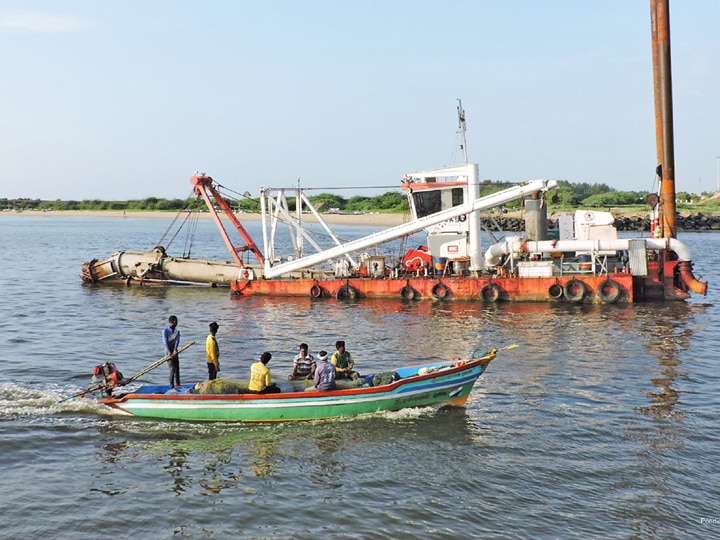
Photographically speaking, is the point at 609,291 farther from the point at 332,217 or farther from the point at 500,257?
the point at 332,217

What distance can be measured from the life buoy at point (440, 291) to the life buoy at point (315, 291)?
5.46 metres

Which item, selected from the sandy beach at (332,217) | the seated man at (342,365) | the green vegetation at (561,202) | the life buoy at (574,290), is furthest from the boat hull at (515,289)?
the sandy beach at (332,217)

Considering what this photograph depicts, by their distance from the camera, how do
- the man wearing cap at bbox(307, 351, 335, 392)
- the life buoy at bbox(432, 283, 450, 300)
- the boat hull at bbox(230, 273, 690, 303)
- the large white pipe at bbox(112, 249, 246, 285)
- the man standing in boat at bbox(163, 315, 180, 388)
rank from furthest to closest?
the large white pipe at bbox(112, 249, 246, 285) < the life buoy at bbox(432, 283, 450, 300) < the boat hull at bbox(230, 273, 690, 303) < the man standing in boat at bbox(163, 315, 180, 388) < the man wearing cap at bbox(307, 351, 335, 392)

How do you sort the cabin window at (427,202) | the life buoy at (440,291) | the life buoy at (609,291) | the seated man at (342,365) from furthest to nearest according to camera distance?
1. the cabin window at (427,202)
2. the life buoy at (440,291)
3. the life buoy at (609,291)
4. the seated man at (342,365)

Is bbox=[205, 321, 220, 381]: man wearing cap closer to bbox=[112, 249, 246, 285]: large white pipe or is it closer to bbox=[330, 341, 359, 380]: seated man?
bbox=[330, 341, 359, 380]: seated man

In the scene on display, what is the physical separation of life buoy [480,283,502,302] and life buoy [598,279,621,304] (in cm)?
410

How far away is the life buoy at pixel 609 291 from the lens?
97.8 feet

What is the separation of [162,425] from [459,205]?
65.5 feet

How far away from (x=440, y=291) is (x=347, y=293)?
442 centimetres

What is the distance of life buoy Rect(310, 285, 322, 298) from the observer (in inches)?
1344

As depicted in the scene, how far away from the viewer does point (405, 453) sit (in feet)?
46.6

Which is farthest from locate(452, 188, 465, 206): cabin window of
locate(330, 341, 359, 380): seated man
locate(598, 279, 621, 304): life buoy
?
locate(330, 341, 359, 380): seated man

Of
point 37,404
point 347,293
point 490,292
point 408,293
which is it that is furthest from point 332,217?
point 37,404

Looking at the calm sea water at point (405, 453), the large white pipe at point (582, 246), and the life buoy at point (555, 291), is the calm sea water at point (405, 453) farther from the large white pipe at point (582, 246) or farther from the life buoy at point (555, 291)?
the large white pipe at point (582, 246)
